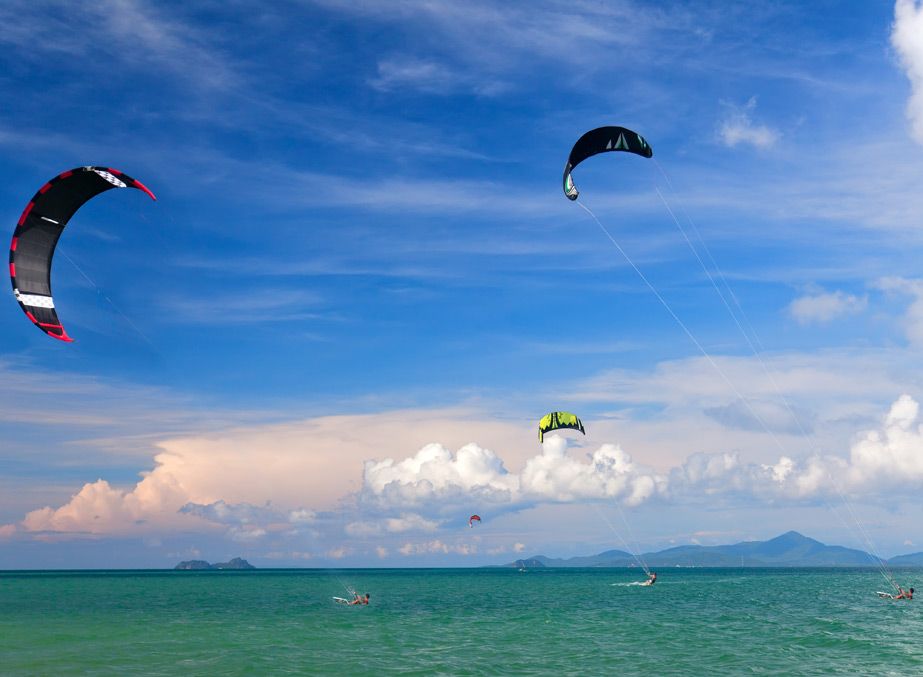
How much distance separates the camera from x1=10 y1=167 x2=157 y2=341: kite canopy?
828 inches

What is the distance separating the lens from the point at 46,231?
2223 cm

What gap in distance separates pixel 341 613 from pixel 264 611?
8.41 meters

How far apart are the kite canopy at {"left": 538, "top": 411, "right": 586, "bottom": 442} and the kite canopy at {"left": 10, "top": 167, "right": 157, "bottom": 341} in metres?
27.6

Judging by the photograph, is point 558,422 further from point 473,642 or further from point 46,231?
point 46,231

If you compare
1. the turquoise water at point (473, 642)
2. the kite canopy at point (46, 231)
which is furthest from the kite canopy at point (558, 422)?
the kite canopy at point (46, 231)

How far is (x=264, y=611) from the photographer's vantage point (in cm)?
5738

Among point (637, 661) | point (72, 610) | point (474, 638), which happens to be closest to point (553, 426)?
point (474, 638)

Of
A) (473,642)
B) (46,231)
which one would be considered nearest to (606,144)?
(46,231)

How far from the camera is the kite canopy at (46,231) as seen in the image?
21031 millimetres

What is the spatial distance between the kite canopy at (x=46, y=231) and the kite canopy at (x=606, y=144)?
13118 millimetres

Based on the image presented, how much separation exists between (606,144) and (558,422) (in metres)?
21.8

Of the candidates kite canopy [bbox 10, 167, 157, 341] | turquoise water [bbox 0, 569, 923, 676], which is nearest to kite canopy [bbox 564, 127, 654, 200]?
kite canopy [bbox 10, 167, 157, 341]

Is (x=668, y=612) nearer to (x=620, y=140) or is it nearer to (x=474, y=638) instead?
(x=474, y=638)

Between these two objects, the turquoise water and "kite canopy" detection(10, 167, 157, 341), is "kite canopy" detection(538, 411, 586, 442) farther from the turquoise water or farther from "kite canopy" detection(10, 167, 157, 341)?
"kite canopy" detection(10, 167, 157, 341)
